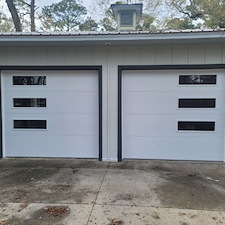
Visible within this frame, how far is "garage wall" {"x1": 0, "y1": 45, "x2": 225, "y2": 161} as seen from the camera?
16.2 ft

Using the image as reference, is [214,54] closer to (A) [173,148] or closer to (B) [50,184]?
(A) [173,148]

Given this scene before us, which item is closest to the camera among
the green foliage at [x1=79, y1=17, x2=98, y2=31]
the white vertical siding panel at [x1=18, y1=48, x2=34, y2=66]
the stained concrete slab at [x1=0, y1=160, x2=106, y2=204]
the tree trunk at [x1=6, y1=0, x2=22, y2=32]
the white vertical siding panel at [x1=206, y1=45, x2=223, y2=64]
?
the stained concrete slab at [x1=0, y1=160, x2=106, y2=204]

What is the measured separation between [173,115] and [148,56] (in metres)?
1.47

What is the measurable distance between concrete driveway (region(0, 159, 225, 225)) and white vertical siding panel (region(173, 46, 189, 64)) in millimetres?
2285

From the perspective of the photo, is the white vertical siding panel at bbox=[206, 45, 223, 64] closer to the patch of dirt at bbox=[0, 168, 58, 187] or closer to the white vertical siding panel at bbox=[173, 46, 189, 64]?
the white vertical siding panel at bbox=[173, 46, 189, 64]

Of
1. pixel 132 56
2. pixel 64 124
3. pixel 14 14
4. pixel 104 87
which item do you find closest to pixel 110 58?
pixel 132 56

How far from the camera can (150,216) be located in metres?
2.74

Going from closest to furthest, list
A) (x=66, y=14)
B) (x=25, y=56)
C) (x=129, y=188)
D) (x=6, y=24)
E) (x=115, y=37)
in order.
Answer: (x=129, y=188), (x=115, y=37), (x=25, y=56), (x=6, y=24), (x=66, y=14)

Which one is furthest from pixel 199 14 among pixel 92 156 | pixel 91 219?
pixel 91 219

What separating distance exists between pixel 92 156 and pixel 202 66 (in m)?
3.25

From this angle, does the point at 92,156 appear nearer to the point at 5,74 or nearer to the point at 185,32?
the point at 5,74

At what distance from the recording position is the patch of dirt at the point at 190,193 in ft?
9.97

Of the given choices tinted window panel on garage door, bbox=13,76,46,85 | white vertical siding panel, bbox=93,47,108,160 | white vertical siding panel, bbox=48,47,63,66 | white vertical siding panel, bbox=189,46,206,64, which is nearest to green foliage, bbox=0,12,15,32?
tinted window panel on garage door, bbox=13,76,46,85

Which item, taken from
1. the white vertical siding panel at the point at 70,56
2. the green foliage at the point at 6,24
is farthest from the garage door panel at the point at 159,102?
the green foliage at the point at 6,24
